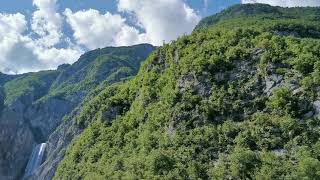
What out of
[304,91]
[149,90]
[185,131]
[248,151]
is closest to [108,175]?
[185,131]

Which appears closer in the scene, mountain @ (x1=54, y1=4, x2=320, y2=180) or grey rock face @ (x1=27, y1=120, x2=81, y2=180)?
mountain @ (x1=54, y1=4, x2=320, y2=180)

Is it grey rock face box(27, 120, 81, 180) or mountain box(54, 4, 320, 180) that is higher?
mountain box(54, 4, 320, 180)

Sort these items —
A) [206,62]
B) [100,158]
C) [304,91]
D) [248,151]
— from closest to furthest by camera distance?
[248,151], [304,91], [206,62], [100,158]

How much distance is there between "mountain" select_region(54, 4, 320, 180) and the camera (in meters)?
65.2

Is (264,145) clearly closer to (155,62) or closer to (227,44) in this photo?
(227,44)

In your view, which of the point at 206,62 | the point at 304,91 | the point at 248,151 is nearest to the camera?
the point at 248,151

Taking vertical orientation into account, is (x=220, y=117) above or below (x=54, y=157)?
above

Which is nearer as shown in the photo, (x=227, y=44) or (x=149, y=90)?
(x=227, y=44)

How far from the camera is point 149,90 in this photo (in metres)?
99.5

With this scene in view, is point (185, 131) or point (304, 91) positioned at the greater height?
point (304, 91)

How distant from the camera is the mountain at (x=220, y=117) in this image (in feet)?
214

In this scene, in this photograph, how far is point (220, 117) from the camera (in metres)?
77.7

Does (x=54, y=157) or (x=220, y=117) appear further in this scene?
(x=54, y=157)

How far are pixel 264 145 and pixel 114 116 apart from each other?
158 feet
